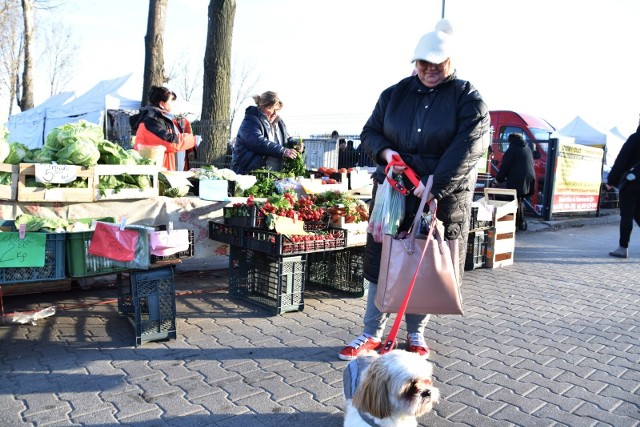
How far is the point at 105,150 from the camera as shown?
4.75m

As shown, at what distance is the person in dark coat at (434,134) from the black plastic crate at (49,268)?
2.21m

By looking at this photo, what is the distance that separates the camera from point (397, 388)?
2254 millimetres

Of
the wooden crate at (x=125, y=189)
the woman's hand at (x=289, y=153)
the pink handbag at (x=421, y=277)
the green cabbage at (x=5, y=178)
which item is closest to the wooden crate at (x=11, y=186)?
the green cabbage at (x=5, y=178)

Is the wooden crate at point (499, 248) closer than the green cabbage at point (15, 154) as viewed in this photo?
No

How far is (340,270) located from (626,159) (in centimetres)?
534

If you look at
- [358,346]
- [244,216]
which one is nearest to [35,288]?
[244,216]

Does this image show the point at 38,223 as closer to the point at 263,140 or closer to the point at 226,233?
the point at 226,233

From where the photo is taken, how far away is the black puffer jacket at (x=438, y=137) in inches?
133

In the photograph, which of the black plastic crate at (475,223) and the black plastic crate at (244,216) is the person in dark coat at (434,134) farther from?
the black plastic crate at (475,223)

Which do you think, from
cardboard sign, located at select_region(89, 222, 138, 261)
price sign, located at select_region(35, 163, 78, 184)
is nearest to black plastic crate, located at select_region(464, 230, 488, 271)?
cardboard sign, located at select_region(89, 222, 138, 261)

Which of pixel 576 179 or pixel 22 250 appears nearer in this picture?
pixel 22 250

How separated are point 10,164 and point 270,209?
2.14 m

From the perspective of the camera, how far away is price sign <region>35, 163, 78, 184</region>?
4.29 metres

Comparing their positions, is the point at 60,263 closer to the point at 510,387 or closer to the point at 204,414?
the point at 204,414
